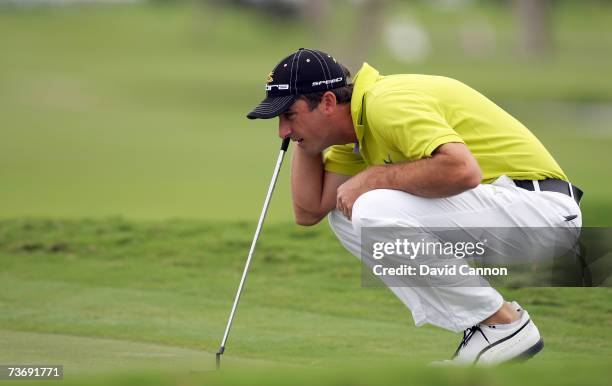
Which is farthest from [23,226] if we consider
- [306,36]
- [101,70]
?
[306,36]

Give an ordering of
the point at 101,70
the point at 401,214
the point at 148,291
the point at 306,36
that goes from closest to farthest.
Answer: the point at 401,214 < the point at 148,291 < the point at 101,70 < the point at 306,36

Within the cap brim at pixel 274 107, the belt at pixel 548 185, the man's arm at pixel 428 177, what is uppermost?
the cap brim at pixel 274 107

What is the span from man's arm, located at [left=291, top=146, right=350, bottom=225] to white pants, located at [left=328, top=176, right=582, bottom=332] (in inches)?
19.5

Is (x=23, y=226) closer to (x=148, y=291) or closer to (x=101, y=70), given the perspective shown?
(x=148, y=291)

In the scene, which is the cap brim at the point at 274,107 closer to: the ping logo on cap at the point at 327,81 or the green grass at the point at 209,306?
the ping logo on cap at the point at 327,81

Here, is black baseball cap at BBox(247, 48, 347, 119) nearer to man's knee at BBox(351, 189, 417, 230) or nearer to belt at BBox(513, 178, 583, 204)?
man's knee at BBox(351, 189, 417, 230)

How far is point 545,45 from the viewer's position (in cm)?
4741

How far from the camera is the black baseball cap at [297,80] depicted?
15.5 ft

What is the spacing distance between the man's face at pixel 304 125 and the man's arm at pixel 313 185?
370 mm

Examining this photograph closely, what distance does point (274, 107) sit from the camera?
15.5 feet

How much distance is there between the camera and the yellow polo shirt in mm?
4445

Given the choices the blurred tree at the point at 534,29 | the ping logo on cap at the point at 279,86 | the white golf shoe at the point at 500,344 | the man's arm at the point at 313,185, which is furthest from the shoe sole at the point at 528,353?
the blurred tree at the point at 534,29

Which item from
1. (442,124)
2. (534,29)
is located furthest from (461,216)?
(534,29)

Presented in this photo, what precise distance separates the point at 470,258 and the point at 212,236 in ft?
11.9
